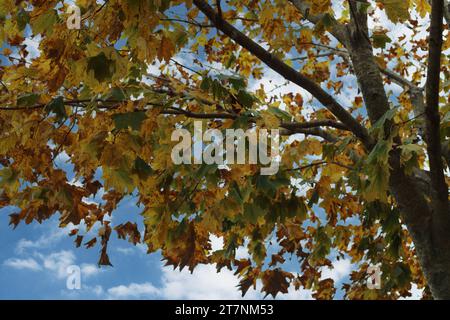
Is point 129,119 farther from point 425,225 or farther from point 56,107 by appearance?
point 425,225

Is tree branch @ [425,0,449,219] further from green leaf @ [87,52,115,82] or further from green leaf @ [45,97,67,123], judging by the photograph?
green leaf @ [45,97,67,123]

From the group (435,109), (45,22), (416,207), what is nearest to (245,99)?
(435,109)

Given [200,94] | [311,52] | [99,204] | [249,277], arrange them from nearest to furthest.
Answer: [200,94], [249,277], [99,204], [311,52]

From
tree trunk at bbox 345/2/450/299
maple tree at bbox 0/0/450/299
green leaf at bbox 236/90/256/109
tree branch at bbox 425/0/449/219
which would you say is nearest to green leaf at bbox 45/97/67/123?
maple tree at bbox 0/0/450/299

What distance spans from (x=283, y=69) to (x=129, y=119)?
1400 mm

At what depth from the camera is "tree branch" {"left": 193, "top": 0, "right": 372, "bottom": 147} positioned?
3.65m

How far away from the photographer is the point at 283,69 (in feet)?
13.0

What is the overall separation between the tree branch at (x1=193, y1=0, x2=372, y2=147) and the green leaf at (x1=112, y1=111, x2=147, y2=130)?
957 millimetres

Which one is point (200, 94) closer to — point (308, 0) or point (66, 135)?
point (66, 135)

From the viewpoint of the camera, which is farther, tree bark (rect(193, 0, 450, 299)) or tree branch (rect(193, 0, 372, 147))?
tree bark (rect(193, 0, 450, 299))

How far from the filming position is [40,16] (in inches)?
124
